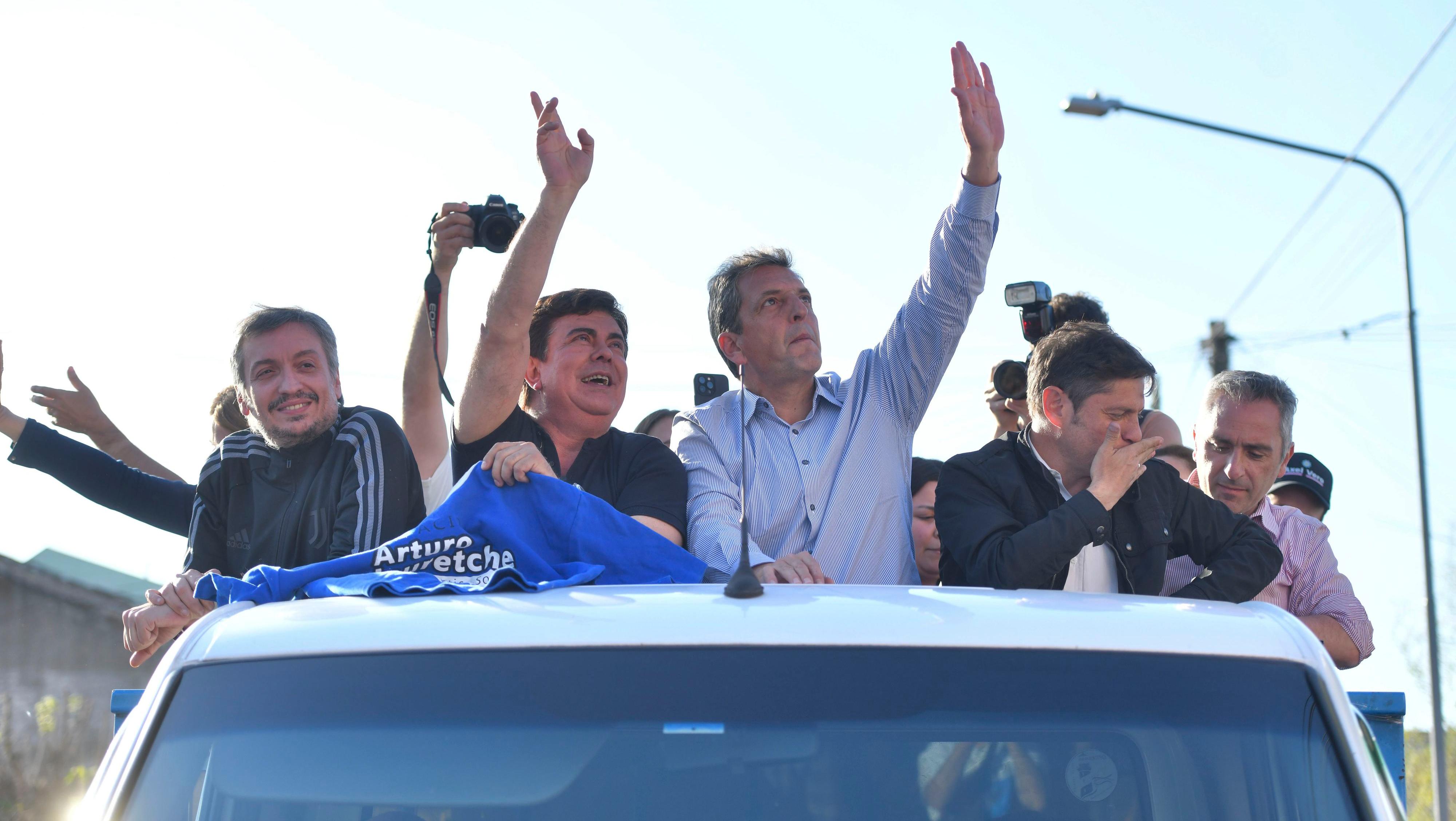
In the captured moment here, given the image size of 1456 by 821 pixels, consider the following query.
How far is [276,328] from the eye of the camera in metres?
4.09

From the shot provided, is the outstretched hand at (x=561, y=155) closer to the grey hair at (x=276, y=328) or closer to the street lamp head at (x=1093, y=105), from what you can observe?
the grey hair at (x=276, y=328)

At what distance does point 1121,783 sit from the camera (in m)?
1.91

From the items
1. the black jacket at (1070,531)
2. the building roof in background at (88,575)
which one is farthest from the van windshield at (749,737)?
the building roof in background at (88,575)

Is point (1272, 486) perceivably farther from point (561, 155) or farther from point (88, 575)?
point (88, 575)

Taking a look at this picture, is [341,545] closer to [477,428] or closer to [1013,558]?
[477,428]

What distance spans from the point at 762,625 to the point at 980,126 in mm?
2568

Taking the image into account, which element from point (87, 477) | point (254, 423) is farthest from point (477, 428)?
point (87, 477)

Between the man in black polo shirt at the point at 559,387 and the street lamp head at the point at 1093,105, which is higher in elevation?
the street lamp head at the point at 1093,105

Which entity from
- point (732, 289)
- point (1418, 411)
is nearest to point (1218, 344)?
point (1418, 411)

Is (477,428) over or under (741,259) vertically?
under

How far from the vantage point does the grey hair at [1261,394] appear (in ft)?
14.6

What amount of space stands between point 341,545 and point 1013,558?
160 cm

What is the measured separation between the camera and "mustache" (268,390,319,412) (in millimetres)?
3877

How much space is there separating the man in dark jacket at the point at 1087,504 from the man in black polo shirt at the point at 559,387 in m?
0.79
